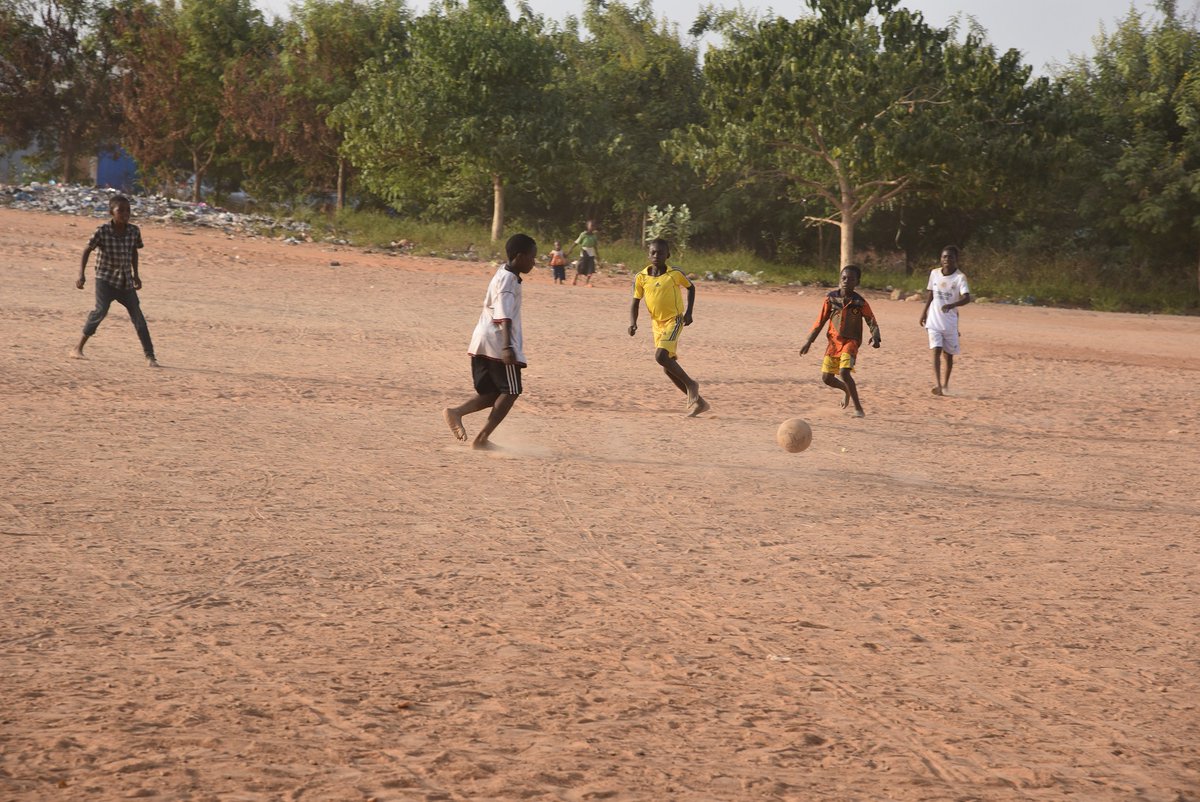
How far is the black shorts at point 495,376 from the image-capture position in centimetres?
859

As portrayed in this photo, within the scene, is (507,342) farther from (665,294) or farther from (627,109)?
(627,109)

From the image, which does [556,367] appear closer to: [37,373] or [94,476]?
[37,373]

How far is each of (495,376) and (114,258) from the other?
4.91 metres

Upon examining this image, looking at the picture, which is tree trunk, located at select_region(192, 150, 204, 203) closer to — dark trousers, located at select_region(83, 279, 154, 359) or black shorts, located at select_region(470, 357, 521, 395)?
dark trousers, located at select_region(83, 279, 154, 359)

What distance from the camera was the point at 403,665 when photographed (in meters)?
4.48

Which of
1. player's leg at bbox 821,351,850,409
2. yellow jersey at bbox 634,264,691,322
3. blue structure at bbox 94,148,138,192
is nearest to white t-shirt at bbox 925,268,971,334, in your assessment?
player's leg at bbox 821,351,850,409

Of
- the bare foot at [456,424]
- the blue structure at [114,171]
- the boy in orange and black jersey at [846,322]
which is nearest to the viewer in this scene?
the bare foot at [456,424]

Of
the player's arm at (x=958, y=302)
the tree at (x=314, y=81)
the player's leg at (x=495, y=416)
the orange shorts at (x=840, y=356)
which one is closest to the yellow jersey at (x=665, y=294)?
the orange shorts at (x=840, y=356)

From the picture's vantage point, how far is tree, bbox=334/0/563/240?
1282 inches

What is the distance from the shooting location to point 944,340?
13.0 meters

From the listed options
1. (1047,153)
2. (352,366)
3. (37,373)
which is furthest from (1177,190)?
(37,373)

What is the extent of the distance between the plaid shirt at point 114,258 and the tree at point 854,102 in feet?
62.3

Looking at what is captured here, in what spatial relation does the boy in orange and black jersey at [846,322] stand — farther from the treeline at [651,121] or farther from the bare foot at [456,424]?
the treeline at [651,121]

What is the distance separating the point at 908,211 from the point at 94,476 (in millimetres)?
31898
